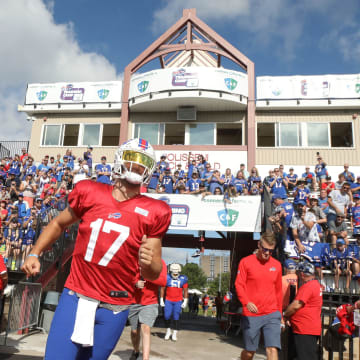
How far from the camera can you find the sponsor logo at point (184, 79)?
763 inches

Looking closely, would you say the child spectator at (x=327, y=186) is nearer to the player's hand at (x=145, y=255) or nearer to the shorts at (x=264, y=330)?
the shorts at (x=264, y=330)

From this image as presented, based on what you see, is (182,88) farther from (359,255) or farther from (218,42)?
(359,255)

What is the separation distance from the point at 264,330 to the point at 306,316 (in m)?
0.87

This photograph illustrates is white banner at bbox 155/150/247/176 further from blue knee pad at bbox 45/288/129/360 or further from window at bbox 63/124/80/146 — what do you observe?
blue knee pad at bbox 45/288/129/360

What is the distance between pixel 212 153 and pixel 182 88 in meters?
3.85

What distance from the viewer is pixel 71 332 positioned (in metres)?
2.33

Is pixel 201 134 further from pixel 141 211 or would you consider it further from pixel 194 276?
pixel 194 276

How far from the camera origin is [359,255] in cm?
901

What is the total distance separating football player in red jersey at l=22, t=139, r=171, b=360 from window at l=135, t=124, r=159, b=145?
1822 centimetres

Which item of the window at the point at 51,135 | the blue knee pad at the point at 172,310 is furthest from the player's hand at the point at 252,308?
the window at the point at 51,135

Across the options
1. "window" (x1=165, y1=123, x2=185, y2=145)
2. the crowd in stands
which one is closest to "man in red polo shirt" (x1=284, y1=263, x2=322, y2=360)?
the crowd in stands

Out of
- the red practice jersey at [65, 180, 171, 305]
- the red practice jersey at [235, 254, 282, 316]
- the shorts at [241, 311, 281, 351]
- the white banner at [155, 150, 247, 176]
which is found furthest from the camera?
the white banner at [155, 150, 247, 176]

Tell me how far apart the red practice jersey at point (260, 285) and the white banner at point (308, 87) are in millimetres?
15604

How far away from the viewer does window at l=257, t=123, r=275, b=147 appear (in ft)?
65.6
